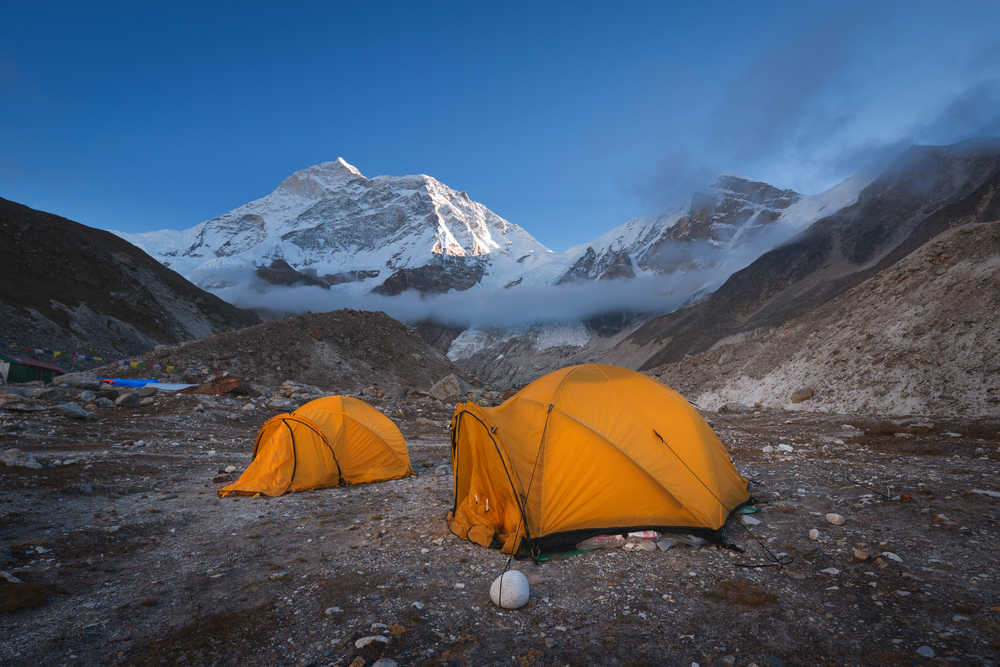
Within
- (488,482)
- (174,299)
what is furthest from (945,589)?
(174,299)

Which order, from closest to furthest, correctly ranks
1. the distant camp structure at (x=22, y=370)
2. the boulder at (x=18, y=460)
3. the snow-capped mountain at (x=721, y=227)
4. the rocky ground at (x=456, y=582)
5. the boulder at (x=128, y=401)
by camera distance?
the rocky ground at (x=456, y=582) → the boulder at (x=18, y=460) → the boulder at (x=128, y=401) → the distant camp structure at (x=22, y=370) → the snow-capped mountain at (x=721, y=227)

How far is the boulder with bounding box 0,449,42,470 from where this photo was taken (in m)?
9.38

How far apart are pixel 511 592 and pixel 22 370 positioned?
118ft

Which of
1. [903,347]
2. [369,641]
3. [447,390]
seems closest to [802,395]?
[903,347]

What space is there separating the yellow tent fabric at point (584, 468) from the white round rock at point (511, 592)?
1.29m

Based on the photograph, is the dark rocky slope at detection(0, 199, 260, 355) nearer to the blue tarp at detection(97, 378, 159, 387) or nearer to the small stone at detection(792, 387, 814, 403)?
the blue tarp at detection(97, 378, 159, 387)

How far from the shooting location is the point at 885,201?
254 feet

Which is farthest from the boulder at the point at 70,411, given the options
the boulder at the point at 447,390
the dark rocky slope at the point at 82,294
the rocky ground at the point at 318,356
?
the dark rocky slope at the point at 82,294

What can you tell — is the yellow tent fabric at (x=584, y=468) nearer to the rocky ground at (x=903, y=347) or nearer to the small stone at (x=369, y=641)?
the small stone at (x=369, y=641)

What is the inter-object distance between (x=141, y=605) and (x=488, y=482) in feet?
14.4

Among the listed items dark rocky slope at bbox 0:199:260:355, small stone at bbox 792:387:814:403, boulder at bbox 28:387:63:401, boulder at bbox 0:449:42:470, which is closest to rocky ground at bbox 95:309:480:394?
boulder at bbox 28:387:63:401

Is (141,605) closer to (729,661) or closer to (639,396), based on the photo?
(729,661)

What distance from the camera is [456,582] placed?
5.39 meters

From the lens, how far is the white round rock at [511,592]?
4.70 meters
